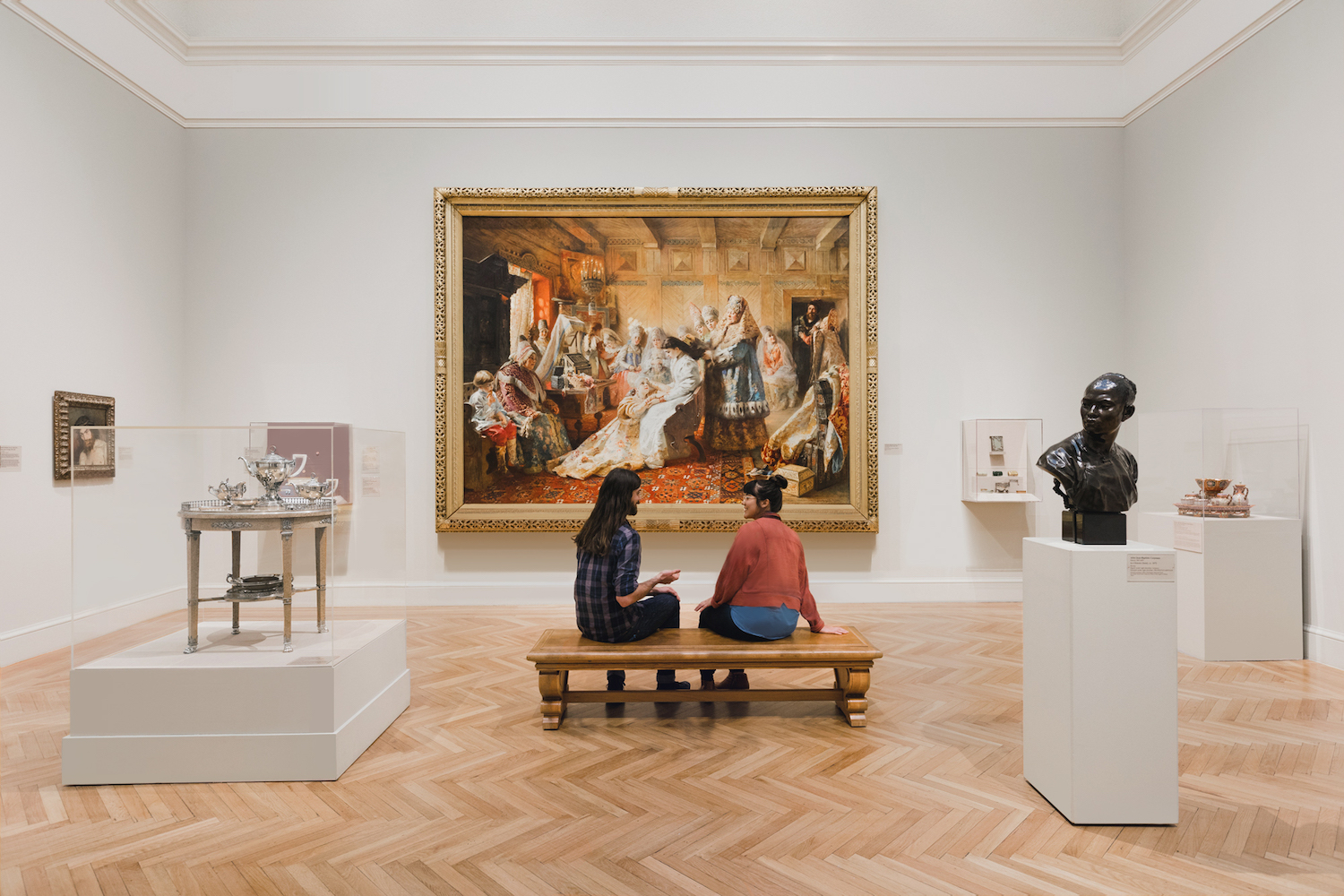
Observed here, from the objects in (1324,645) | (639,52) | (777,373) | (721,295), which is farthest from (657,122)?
(1324,645)

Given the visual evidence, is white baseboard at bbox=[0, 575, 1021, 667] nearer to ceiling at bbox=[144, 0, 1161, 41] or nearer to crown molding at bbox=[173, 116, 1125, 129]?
crown molding at bbox=[173, 116, 1125, 129]

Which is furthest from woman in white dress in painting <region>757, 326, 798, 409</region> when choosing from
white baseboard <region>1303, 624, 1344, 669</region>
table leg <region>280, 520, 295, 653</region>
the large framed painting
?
table leg <region>280, 520, 295, 653</region>

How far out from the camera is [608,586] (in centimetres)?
452

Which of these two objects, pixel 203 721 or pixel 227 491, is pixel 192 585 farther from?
pixel 203 721

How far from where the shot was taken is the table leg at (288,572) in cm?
394

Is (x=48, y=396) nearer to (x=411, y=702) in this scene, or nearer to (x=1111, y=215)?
(x=411, y=702)

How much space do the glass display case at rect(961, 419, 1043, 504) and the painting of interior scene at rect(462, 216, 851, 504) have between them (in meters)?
1.48

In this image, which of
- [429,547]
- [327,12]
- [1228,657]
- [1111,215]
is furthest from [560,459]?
[1111,215]

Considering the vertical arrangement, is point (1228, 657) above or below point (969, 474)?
below

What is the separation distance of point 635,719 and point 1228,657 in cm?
505

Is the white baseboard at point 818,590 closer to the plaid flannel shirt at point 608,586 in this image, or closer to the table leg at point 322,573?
the plaid flannel shirt at point 608,586

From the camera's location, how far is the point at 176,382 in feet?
27.8

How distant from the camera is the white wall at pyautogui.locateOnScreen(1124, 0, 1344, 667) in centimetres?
606

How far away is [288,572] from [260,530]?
27cm
